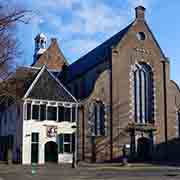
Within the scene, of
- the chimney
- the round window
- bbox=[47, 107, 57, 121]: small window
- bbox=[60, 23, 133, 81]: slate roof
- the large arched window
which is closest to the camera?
bbox=[47, 107, 57, 121]: small window

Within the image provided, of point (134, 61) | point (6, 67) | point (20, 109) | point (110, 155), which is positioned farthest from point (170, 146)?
point (6, 67)

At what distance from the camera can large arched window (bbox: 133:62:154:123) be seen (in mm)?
43031

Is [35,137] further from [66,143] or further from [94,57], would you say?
[94,57]

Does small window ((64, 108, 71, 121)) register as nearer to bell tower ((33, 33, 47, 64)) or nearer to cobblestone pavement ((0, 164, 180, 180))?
cobblestone pavement ((0, 164, 180, 180))

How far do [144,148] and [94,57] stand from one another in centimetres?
1419

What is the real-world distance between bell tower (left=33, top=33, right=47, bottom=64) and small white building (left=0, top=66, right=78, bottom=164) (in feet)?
103

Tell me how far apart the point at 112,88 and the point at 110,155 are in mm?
7770

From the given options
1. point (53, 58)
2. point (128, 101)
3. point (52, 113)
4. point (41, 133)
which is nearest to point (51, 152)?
point (41, 133)

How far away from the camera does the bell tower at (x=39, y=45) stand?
234ft

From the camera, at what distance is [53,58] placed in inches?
2717

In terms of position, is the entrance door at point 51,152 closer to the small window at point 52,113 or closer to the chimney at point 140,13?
the small window at point 52,113

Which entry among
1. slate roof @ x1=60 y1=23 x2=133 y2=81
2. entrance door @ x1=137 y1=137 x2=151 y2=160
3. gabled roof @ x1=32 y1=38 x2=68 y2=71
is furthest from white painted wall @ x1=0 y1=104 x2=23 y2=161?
gabled roof @ x1=32 y1=38 x2=68 y2=71

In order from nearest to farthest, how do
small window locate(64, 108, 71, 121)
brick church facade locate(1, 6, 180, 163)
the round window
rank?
small window locate(64, 108, 71, 121), brick church facade locate(1, 6, 180, 163), the round window

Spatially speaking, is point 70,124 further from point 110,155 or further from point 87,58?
point 87,58
